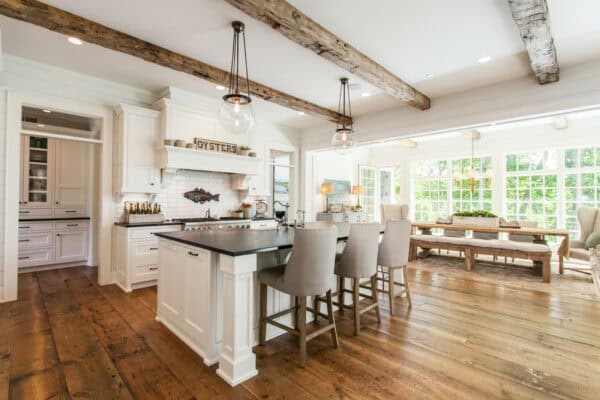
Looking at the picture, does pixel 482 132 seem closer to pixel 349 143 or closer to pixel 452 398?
pixel 349 143

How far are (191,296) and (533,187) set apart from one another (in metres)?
7.67

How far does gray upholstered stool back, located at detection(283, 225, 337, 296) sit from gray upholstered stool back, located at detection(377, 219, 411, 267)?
1.08 metres

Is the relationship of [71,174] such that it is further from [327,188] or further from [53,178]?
[327,188]

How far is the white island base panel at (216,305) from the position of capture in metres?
1.95

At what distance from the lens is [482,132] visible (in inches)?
284

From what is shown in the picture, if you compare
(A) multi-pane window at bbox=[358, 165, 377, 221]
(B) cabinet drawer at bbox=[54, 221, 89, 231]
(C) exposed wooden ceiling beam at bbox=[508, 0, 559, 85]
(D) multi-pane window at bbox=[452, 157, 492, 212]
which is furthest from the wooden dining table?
(B) cabinet drawer at bbox=[54, 221, 89, 231]

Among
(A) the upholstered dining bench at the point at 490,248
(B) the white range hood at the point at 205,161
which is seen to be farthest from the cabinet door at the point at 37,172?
(A) the upholstered dining bench at the point at 490,248

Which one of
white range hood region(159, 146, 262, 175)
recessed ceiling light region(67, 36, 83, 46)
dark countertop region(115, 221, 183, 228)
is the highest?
recessed ceiling light region(67, 36, 83, 46)

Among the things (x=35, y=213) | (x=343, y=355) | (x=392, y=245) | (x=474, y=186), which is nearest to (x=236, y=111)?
(x=392, y=245)

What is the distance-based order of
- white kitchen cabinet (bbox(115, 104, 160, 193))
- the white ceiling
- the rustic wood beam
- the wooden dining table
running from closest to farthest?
the rustic wood beam
the white ceiling
white kitchen cabinet (bbox(115, 104, 160, 193))
the wooden dining table

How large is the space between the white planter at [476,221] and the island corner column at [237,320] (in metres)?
5.28

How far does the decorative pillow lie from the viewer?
15.2ft

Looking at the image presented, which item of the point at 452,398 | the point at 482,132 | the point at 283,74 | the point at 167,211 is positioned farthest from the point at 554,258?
the point at 167,211

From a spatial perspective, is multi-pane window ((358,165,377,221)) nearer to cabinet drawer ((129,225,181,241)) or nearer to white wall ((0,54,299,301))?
white wall ((0,54,299,301))
